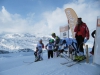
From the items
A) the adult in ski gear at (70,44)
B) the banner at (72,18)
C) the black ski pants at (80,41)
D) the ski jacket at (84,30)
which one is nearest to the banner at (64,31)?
the banner at (72,18)

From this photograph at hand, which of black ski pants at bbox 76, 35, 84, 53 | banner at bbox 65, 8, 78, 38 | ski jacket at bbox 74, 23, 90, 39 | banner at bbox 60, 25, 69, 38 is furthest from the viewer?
banner at bbox 65, 8, 78, 38

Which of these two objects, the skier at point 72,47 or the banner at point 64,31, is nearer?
the skier at point 72,47

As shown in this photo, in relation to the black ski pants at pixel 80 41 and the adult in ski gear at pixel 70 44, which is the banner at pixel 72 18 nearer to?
the adult in ski gear at pixel 70 44

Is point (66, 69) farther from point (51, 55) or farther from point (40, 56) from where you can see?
point (40, 56)

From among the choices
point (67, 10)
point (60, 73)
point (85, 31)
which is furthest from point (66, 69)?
point (67, 10)

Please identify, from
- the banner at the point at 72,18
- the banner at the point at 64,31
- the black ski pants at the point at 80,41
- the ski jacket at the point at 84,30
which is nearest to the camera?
the ski jacket at the point at 84,30

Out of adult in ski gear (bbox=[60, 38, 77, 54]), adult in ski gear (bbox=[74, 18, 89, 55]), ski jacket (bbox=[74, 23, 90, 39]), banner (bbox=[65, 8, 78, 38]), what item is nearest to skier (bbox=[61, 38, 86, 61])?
adult in ski gear (bbox=[60, 38, 77, 54])

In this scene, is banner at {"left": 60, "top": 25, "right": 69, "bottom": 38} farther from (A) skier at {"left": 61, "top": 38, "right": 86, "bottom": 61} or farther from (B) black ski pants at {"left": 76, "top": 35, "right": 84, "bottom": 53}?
(B) black ski pants at {"left": 76, "top": 35, "right": 84, "bottom": 53}

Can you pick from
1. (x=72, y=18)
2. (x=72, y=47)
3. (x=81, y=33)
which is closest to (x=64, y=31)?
(x=72, y=18)

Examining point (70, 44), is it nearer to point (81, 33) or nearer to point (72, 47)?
point (72, 47)

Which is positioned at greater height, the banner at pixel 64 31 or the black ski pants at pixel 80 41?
the banner at pixel 64 31

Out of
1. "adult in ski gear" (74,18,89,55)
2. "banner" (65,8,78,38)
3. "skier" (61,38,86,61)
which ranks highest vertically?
"banner" (65,8,78,38)

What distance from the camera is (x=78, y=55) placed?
406 centimetres

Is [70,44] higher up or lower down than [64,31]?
lower down
